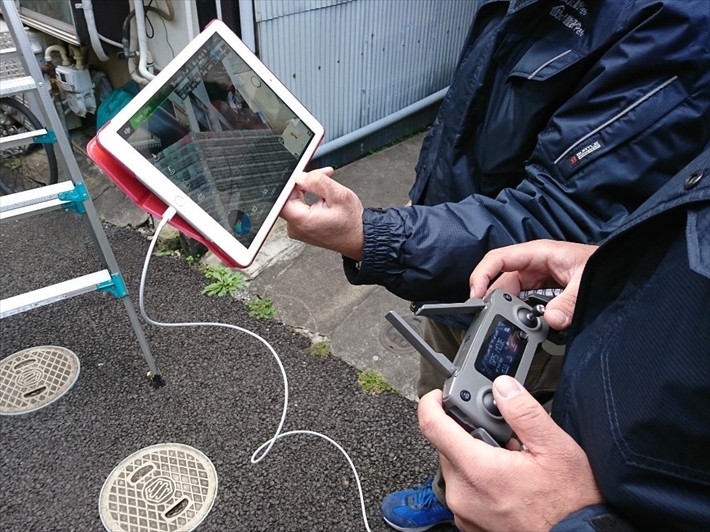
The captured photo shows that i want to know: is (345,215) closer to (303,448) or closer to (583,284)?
(583,284)

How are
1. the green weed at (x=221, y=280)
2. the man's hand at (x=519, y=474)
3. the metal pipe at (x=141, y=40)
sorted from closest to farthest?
the man's hand at (x=519, y=474) → the green weed at (x=221, y=280) → the metal pipe at (x=141, y=40)

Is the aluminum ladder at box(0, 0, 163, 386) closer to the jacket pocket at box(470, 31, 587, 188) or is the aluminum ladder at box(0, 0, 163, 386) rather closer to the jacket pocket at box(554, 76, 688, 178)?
the jacket pocket at box(470, 31, 587, 188)

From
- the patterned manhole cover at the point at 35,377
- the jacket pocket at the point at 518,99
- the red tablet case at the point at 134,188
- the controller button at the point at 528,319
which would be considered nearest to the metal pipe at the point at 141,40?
the patterned manhole cover at the point at 35,377

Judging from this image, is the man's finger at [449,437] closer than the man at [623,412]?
No

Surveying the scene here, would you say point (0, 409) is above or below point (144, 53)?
below

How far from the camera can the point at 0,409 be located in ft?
7.86

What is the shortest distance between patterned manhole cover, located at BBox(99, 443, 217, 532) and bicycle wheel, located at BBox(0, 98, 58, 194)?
2.51 metres

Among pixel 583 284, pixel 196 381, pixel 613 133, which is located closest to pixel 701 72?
pixel 613 133

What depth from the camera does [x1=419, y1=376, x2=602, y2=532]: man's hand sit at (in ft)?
2.48

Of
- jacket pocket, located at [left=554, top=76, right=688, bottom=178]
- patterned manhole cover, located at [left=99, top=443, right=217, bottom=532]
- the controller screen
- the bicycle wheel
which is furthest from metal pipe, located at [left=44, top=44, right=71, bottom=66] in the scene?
the controller screen

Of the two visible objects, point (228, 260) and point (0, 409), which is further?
point (0, 409)

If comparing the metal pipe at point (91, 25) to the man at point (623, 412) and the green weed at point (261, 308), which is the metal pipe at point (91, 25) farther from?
the man at point (623, 412)

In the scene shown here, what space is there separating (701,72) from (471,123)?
0.57 meters

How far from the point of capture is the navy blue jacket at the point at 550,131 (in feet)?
3.43
